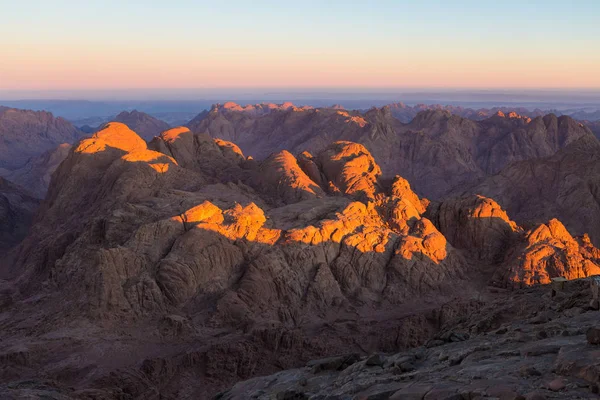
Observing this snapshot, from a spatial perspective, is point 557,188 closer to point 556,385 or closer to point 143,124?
point 556,385

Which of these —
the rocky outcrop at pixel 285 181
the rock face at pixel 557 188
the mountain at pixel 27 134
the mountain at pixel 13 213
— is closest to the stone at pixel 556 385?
the rocky outcrop at pixel 285 181

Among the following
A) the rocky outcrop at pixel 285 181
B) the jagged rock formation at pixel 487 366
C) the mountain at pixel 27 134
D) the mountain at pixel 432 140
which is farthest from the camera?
the mountain at pixel 27 134

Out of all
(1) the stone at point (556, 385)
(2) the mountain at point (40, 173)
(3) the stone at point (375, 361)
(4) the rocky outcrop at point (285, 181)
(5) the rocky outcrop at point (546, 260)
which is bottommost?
(2) the mountain at point (40, 173)

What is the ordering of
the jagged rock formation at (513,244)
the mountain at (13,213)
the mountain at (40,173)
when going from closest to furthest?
the jagged rock formation at (513,244)
the mountain at (13,213)
the mountain at (40,173)

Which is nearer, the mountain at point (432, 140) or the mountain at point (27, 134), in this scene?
the mountain at point (432, 140)

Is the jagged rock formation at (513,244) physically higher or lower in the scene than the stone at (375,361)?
lower

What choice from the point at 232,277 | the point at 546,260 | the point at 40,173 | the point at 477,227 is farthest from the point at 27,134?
the point at 546,260

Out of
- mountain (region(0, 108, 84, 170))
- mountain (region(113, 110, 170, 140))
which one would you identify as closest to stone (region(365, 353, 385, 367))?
mountain (region(0, 108, 84, 170))

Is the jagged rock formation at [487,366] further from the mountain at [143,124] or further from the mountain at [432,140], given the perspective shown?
the mountain at [143,124]
